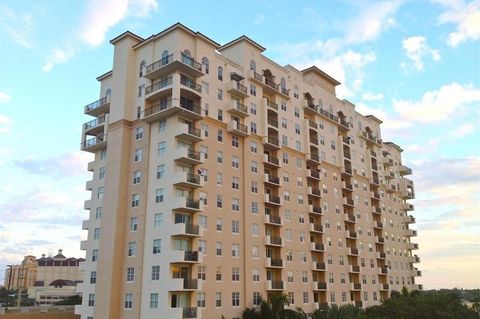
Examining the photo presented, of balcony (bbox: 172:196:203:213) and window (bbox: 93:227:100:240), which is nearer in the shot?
balcony (bbox: 172:196:203:213)

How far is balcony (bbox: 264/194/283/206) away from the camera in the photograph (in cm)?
6242

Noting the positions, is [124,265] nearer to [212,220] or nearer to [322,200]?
[212,220]

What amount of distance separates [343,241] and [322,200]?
28.1 feet

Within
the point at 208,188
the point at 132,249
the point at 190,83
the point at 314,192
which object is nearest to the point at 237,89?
the point at 190,83

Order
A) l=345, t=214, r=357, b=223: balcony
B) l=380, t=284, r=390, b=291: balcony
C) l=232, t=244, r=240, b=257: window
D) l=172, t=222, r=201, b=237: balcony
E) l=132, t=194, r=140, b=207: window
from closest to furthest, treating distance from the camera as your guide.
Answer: l=172, t=222, r=201, b=237: balcony → l=132, t=194, r=140, b=207: window → l=232, t=244, r=240, b=257: window → l=345, t=214, r=357, b=223: balcony → l=380, t=284, r=390, b=291: balcony

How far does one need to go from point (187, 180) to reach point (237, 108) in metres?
14.3

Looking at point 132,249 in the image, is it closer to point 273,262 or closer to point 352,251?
point 273,262

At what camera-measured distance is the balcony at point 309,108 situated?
75262 millimetres

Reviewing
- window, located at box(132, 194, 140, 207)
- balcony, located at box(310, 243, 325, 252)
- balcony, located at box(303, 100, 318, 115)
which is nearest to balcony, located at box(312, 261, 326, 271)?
balcony, located at box(310, 243, 325, 252)

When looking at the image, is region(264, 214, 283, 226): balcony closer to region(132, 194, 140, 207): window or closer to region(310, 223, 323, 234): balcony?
region(310, 223, 323, 234): balcony

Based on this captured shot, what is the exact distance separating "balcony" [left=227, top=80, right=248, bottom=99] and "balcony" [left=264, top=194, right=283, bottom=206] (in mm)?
14274

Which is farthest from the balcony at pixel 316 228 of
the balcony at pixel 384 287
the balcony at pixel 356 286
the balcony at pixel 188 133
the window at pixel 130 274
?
the window at pixel 130 274

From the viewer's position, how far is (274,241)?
61.7 metres

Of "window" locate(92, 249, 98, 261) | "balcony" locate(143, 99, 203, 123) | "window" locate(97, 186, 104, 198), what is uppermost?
"balcony" locate(143, 99, 203, 123)
